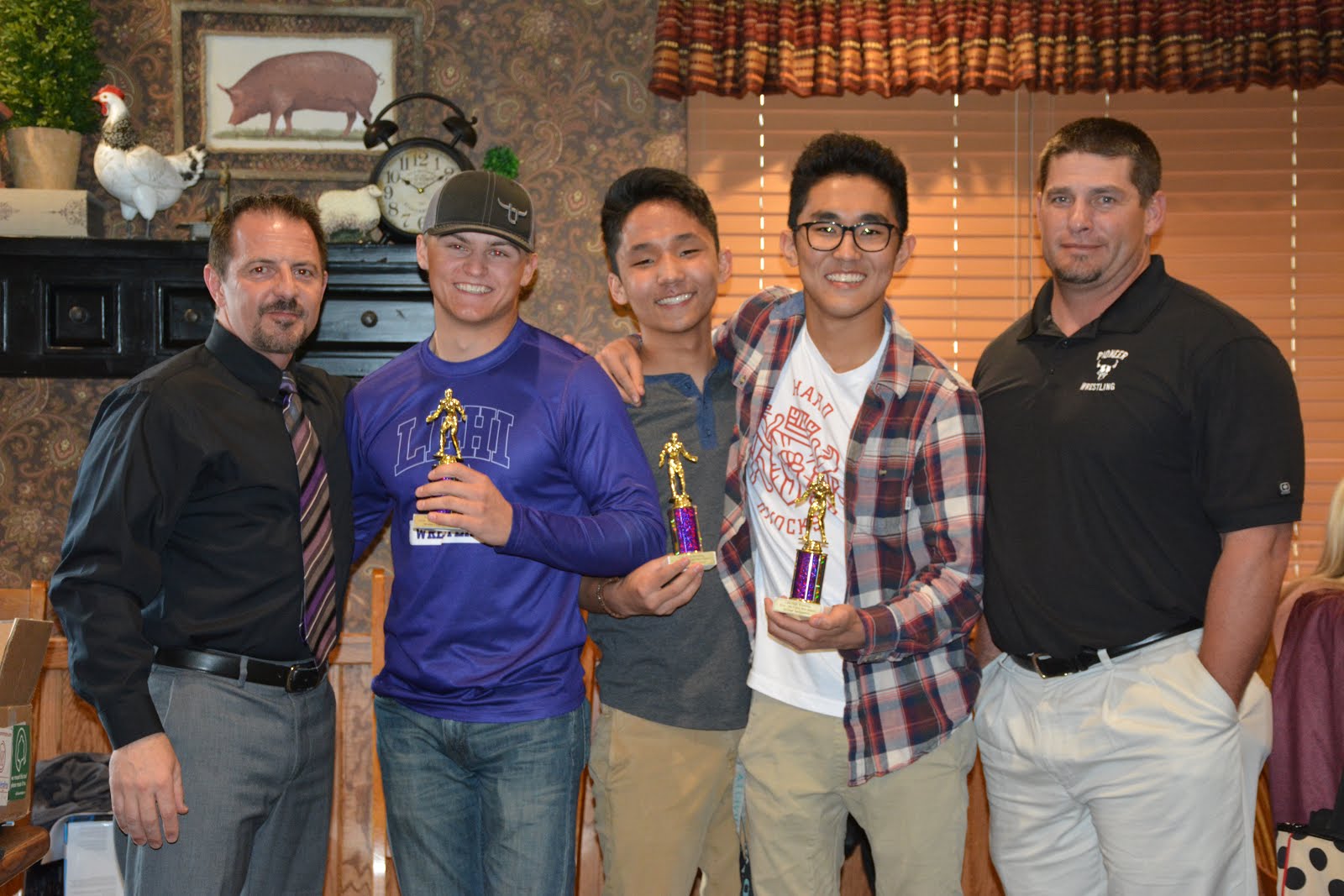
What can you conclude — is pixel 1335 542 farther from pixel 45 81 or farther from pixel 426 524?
pixel 45 81

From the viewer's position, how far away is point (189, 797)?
2020 mm

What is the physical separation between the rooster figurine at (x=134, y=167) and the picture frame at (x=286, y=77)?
0.64ft

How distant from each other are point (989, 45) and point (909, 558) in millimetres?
2587

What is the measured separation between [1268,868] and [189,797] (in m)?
2.82

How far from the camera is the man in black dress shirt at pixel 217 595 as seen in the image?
76.8 inches

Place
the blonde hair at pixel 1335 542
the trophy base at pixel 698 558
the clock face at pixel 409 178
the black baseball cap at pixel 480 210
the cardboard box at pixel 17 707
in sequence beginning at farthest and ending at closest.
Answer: the clock face at pixel 409 178, the blonde hair at pixel 1335 542, the black baseball cap at pixel 480 210, the trophy base at pixel 698 558, the cardboard box at pixel 17 707

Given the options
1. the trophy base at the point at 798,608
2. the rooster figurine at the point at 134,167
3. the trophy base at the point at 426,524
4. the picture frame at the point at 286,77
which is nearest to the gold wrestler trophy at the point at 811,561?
the trophy base at the point at 798,608

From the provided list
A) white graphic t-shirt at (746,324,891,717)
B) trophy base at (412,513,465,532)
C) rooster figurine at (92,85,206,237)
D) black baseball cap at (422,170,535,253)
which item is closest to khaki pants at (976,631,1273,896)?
white graphic t-shirt at (746,324,891,717)

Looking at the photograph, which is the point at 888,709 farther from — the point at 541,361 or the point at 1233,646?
the point at 541,361

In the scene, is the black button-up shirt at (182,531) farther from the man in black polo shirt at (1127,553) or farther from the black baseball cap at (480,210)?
the man in black polo shirt at (1127,553)

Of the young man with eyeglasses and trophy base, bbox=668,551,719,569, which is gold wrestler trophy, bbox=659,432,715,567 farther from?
the young man with eyeglasses

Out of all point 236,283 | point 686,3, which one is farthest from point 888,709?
point 686,3

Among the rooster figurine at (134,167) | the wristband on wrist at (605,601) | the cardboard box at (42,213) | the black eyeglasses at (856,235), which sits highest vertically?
the rooster figurine at (134,167)

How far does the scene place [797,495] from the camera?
2.20m
